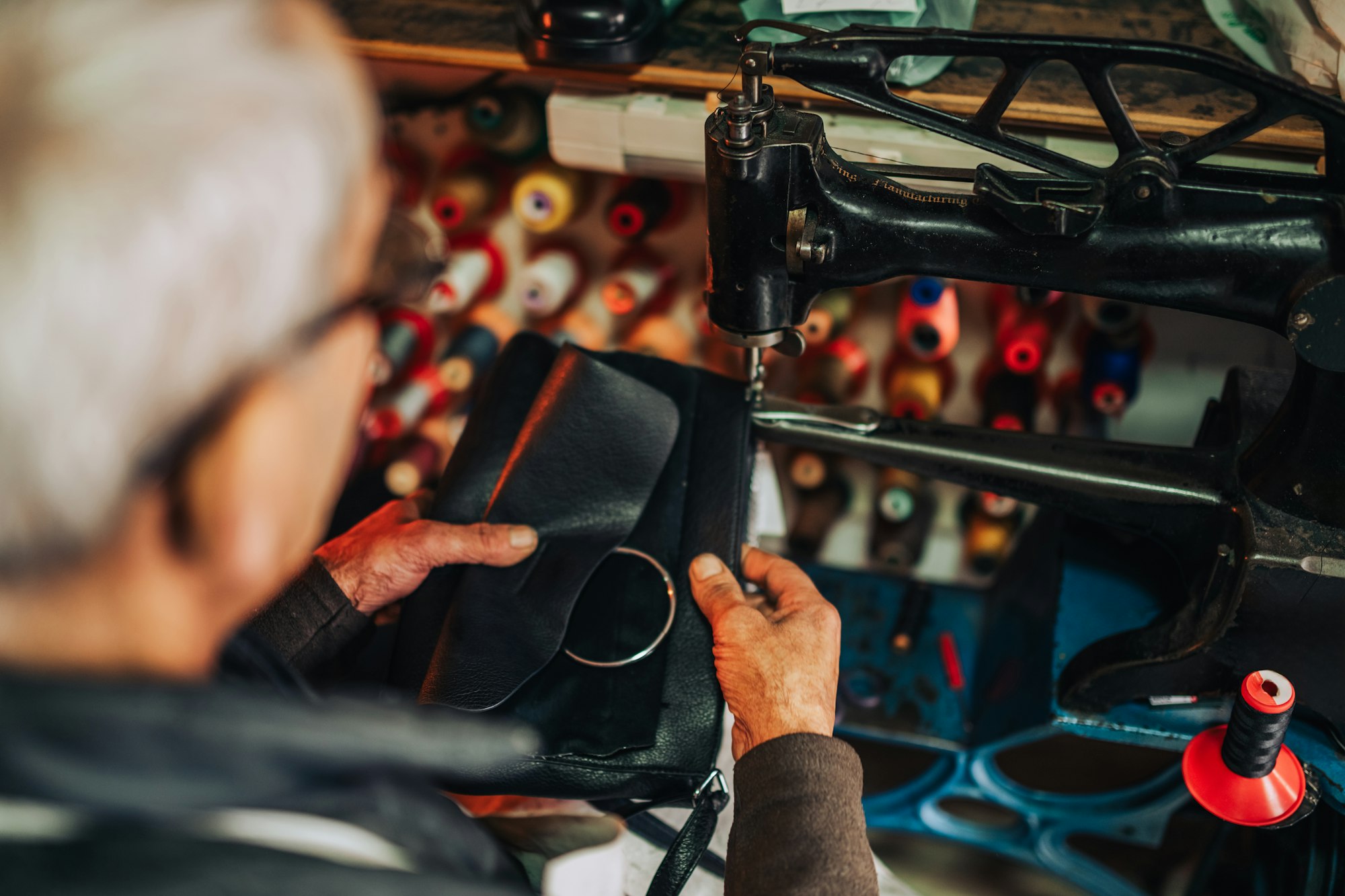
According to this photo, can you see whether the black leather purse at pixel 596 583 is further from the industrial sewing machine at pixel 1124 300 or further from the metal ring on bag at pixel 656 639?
the industrial sewing machine at pixel 1124 300

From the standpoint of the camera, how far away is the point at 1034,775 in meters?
1.54

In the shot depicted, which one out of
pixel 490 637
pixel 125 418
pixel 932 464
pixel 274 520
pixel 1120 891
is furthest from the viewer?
pixel 1120 891

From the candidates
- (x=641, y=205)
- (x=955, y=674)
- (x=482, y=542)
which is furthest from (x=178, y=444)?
(x=955, y=674)

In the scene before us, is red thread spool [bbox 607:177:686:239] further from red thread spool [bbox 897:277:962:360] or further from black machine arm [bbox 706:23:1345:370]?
black machine arm [bbox 706:23:1345:370]

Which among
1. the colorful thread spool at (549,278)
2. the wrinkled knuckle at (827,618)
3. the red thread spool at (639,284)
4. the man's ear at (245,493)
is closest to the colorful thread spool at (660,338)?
the red thread spool at (639,284)

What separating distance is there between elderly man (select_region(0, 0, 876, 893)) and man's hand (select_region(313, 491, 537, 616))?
45 cm

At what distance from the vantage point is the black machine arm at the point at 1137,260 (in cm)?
83

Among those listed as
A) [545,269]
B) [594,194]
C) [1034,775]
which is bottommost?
[1034,775]

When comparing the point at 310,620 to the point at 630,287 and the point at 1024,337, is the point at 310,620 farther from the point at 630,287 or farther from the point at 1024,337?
the point at 1024,337

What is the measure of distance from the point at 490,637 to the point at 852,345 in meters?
0.94

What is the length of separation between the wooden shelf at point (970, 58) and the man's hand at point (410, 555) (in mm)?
693

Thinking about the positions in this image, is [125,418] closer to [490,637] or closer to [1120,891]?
[490,637]

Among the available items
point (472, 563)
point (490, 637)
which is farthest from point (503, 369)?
point (490, 637)

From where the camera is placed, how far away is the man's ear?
48cm
